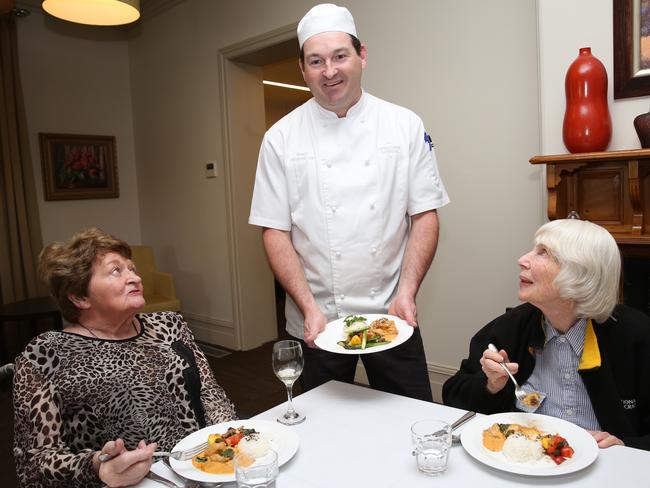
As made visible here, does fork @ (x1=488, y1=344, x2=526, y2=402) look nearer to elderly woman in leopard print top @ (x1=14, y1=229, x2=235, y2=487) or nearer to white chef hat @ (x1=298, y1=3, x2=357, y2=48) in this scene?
elderly woman in leopard print top @ (x1=14, y1=229, x2=235, y2=487)

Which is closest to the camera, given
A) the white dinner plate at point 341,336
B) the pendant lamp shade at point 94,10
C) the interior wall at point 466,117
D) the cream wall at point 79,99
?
the white dinner plate at point 341,336

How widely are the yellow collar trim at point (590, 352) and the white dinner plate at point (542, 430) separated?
0.23m

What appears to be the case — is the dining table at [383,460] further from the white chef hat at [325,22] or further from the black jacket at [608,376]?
the white chef hat at [325,22]

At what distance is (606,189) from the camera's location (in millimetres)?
2344

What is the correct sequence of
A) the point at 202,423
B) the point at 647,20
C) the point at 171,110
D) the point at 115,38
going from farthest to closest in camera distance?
the point at 115,38, the point at 171,110, the point at 647,20, the point at 202,423

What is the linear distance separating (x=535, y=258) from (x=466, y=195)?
1701 mm

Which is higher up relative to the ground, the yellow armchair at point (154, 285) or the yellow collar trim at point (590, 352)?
the yellow collar trim at point (590, 352)

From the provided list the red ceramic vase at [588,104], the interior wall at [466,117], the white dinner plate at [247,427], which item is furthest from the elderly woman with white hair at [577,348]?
the interior wall at [466,117]

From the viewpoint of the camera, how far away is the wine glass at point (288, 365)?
4.52 ft

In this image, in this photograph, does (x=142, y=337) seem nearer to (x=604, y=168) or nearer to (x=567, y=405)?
(x=567, y=405)

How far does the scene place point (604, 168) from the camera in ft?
7.57

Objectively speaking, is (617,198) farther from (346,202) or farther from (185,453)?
(185,453)

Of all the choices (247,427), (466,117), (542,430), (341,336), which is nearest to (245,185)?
(466,117)

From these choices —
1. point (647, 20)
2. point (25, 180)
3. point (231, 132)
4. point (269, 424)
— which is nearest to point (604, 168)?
point (647, 20)
